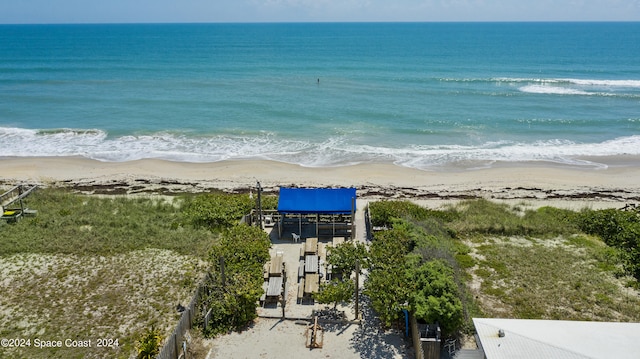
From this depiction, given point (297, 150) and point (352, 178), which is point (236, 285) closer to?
point (352, 178)

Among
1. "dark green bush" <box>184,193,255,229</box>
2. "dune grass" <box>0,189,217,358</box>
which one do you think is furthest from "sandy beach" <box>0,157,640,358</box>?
"dune grass" <box>0,189,217,358</box>

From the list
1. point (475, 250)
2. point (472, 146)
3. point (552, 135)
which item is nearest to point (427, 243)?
point (475, 250)

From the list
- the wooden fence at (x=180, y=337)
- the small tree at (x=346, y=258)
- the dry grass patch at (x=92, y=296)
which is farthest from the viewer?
the small tree at (x=346, y=258)

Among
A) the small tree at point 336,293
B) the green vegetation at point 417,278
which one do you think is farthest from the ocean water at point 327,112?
the small tree at point 336,293

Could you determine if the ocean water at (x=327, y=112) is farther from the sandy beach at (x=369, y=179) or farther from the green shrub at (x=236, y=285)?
the green shrub at (x=236, y=285)

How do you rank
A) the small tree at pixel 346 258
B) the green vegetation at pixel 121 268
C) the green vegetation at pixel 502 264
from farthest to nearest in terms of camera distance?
1. the small tree at pixel 346 258
2. the green vegetation at pixel 121 268
3. the green vegetation at pixel 502 264

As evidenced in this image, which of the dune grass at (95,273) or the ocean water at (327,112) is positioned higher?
the ocean water at (327,112)

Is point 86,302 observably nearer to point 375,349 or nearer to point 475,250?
point 375,349

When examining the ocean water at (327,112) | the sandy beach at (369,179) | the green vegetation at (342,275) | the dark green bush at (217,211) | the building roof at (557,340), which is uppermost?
the ocean water at (327,112)

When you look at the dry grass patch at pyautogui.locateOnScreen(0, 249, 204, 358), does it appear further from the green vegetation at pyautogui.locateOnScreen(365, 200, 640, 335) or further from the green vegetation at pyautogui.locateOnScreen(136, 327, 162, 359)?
the green vegetation at pyautogui.locateOnScreen(365, 200, 640, 335)
